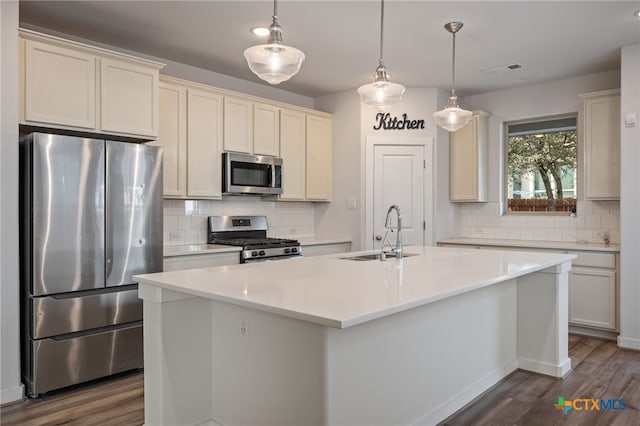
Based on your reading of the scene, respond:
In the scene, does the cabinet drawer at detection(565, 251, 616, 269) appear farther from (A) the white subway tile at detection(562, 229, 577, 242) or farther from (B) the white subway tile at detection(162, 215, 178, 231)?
(B) the white subway tile at detection(162, 215, 178, 231)

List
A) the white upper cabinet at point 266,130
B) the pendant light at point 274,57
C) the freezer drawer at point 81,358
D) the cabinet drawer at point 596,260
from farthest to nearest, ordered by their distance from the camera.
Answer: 1. the white upper cabinet at point 266,130
2. the cabinet drawer at point 596,260
3. the freezer drawer at point 81,358
4. the pendant light at point 274,57

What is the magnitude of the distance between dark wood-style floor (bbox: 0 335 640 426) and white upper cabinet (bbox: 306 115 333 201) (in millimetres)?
2778

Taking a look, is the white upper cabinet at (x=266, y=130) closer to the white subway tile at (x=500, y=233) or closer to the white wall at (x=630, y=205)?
the white subway tile at (x=500, y=233)

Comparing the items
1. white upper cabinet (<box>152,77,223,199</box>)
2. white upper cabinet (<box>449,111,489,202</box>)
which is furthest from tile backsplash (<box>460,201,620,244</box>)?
white upper cabinet (<box>152,77,223,199</box>)

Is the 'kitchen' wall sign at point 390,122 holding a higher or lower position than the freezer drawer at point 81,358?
higher

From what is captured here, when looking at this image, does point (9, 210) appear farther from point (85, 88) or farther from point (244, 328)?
point (244, 328)

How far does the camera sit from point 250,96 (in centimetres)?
467

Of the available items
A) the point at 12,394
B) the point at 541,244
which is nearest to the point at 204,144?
the point at 12,394

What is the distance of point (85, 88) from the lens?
10.7 feet

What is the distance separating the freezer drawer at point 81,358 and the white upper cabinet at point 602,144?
13.9 ft

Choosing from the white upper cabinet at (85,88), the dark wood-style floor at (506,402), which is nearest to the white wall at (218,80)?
the white upper cabinet at (85,88)

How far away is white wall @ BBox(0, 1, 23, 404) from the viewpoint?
2.87 m

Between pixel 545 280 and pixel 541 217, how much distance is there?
2055mm

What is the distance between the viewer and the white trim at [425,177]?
17.4 feet
